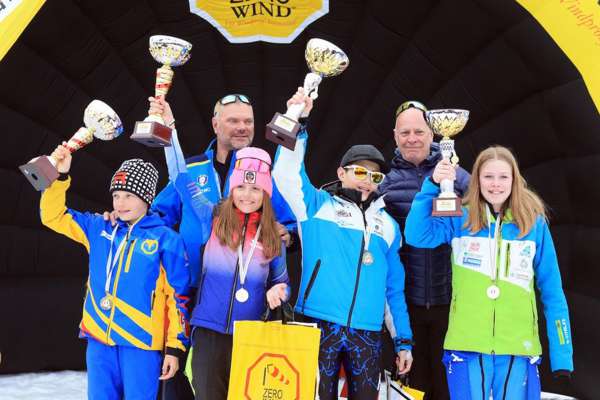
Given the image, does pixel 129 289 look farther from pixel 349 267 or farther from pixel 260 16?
pixel 260 16

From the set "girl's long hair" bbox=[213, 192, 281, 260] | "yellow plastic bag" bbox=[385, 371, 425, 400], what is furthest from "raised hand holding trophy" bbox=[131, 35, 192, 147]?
"yellow plastic bag" bbox=[385, 371, 425, 400]

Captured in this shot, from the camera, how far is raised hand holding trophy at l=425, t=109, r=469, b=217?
2455 mm

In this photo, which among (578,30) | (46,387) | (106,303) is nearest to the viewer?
(106,303)

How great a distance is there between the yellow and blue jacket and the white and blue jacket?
1.64ft

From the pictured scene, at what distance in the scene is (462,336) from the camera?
2.54m

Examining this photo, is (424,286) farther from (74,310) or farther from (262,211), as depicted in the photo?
(74,310)

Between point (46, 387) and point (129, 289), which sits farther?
point (46, 387)

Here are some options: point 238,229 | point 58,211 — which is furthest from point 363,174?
point 58,211

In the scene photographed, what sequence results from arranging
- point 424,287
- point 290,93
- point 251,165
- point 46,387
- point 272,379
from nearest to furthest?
point 272,379 → point 251,165 → point 424,287 → point 46,387 → point 290,93

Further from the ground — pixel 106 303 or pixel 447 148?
pixel 447 148

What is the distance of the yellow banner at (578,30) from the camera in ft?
11.1

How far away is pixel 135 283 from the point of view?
277 cm

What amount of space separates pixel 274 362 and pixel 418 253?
87 cm

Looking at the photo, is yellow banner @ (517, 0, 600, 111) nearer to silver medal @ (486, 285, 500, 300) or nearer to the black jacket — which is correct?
the black jacket
